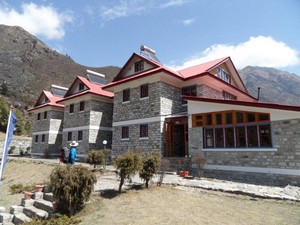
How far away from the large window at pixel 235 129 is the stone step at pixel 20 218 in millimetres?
9953

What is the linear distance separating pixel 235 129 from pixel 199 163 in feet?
8.85

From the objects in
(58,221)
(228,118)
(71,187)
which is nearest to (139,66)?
(228,118)

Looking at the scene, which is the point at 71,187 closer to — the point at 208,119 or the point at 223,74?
the point at 208,119

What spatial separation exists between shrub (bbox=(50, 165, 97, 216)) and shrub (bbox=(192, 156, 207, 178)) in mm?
7099

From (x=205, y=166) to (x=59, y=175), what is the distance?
906 centimetres

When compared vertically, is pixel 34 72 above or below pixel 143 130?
above

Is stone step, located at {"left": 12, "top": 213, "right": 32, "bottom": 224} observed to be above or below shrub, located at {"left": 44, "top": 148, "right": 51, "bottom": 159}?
below

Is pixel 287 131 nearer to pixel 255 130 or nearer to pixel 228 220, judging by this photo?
pixel 255 130

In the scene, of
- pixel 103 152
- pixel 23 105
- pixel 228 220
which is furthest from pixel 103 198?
pixel 23 105

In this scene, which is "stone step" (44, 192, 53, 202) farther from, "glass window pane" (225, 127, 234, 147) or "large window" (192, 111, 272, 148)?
"glass window pane" (225, 127, 234, 147)

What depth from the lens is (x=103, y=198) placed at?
353 inches

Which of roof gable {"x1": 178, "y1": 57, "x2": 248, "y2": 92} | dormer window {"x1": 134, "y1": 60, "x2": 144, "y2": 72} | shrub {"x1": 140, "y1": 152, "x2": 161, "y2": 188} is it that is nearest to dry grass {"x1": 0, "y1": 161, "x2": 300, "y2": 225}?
shrub {"x1": 140, "y1": 152, "x2": 161, "y2": 188}

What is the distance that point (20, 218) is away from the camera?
816 centimetres

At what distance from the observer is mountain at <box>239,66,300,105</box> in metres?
121
